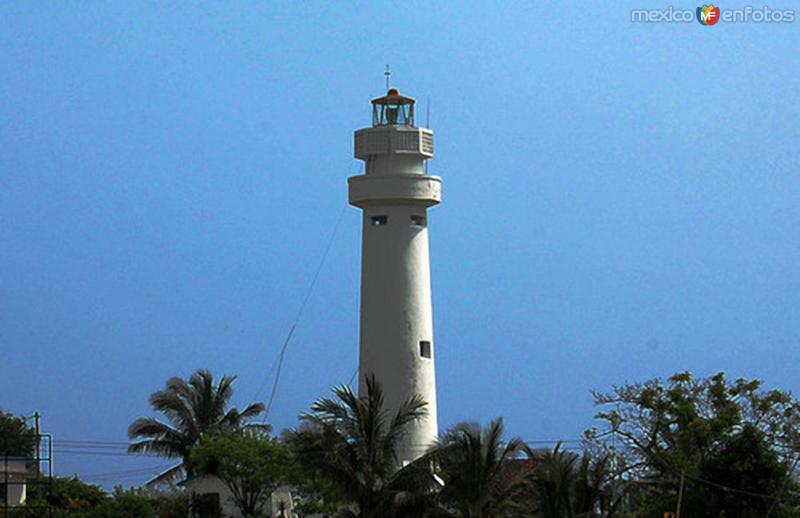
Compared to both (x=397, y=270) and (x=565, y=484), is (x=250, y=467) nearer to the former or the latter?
(x=397, y=270)

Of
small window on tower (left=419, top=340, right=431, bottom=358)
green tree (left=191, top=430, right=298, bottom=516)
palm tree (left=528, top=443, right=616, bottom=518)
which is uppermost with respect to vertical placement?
small window on tower (left=419, top=340, right=431, bottom=358)

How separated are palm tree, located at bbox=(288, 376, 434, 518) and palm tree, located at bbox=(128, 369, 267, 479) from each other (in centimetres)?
2297

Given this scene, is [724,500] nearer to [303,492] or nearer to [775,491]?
[775,491]

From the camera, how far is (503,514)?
173 ft

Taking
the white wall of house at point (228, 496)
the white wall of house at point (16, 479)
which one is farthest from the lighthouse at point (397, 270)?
the white wall of house at point (16, 479)

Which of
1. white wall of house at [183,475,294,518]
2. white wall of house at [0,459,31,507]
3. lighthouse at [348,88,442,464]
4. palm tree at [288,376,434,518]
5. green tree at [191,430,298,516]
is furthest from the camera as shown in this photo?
white wall of house at [0,459,31,507]

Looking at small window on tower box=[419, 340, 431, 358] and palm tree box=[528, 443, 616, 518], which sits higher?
small window on tower box=[419, 340, 431, 358]

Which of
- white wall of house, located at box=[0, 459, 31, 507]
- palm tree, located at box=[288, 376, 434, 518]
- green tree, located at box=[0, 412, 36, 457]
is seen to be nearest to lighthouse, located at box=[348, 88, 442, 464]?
palm tree, located at box=[288, 376, 434, 518]

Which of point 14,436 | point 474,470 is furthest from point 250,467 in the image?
point 14,436

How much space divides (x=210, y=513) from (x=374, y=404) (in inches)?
504

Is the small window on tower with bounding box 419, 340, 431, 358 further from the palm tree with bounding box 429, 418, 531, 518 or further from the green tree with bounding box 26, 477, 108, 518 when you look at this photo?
the green tree with bounding box 26, 477, 108, 518

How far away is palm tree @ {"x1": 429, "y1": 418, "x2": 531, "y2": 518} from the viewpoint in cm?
5203

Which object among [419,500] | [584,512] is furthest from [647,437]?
[419,500]

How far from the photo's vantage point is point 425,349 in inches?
2298
